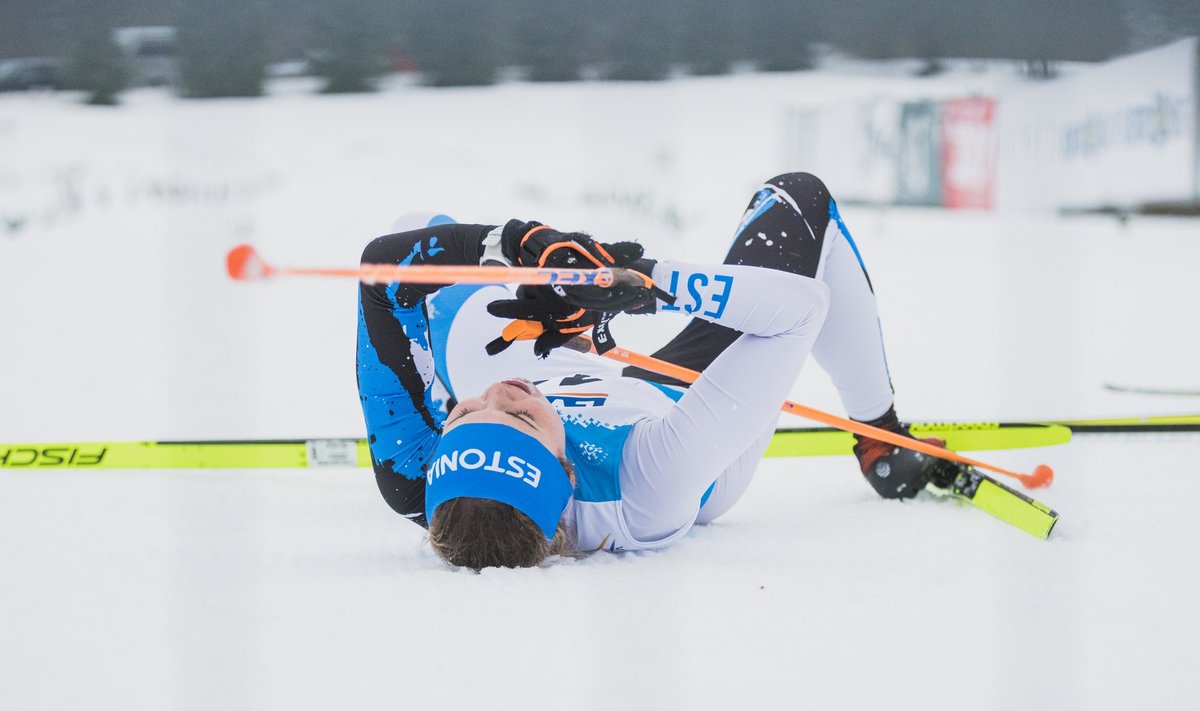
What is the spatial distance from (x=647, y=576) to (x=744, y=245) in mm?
479

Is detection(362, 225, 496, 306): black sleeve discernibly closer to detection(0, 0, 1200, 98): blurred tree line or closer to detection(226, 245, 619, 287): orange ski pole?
detection(226, 245, 619, 287): orange ski pole

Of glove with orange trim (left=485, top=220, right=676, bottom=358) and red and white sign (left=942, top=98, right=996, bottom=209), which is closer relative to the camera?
glove with orange trim (left=485, top=220, right=676, bottom=358)

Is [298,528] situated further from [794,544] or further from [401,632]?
[794,544]

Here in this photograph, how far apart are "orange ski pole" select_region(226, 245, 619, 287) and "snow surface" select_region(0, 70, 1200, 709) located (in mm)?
332

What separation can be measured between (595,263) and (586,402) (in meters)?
0.29

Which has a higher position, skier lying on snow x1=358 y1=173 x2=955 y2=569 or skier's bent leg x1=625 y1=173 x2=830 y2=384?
skier's bent leg x1=625 y1=173 x2=830 y2=384

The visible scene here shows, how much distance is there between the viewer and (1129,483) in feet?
4.74

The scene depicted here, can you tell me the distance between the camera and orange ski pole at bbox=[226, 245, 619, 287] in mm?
858

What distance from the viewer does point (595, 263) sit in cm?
102

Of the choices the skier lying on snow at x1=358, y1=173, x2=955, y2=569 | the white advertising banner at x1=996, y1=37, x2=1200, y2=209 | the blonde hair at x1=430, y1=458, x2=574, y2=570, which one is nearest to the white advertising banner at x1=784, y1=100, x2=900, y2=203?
the white advertising banner at x1=996, y1=37, x2=1200, y2=209

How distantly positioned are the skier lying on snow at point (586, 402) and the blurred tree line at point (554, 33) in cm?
411

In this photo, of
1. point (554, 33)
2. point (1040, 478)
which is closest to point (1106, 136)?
point (554, 33)

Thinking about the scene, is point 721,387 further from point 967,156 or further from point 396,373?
point 967,156

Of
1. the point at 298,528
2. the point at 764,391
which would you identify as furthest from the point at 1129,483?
the point at 298,528
